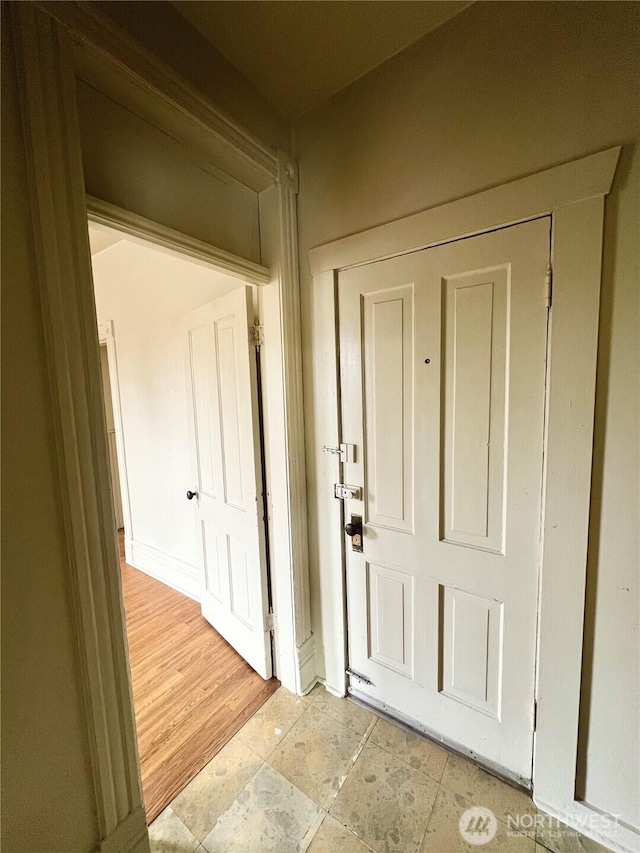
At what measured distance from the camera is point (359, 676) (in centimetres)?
161

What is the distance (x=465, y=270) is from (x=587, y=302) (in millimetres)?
383

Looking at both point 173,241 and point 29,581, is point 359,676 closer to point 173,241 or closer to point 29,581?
point 29,581

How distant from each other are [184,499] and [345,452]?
1.59m

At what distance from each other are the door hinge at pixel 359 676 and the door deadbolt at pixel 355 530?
25.4 inches

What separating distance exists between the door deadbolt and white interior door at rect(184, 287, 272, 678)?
0.47 m

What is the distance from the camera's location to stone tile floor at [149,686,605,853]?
1114mm

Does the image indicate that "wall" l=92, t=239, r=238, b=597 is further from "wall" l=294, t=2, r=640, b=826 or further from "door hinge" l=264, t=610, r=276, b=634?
"wall" l=294, t=2, r=640, b=826

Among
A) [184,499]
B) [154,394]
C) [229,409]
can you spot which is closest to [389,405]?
[229,409]

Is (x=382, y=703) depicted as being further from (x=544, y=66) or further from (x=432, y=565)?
(x=544, y=66)

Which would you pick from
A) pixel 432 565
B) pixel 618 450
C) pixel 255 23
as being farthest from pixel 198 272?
pixel 618 450

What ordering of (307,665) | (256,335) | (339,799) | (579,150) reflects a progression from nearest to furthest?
(579,150)
(339,799)
(256,335)
(307,665)

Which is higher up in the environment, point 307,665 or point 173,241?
point 173,241

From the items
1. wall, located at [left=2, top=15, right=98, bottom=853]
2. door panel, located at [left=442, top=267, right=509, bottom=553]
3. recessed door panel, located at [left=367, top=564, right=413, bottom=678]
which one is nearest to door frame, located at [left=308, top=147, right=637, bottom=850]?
door panel, located at [left=442, top=267, right=509, bottom=553]

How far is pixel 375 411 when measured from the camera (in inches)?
55.4
